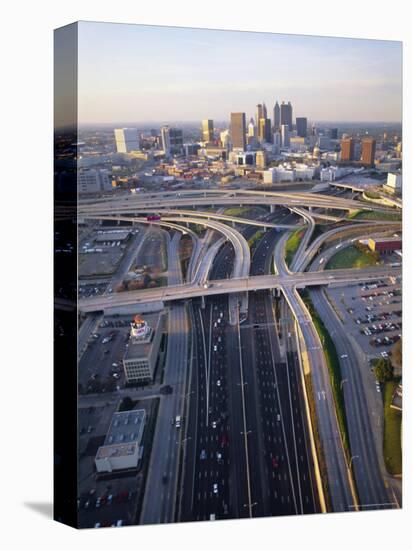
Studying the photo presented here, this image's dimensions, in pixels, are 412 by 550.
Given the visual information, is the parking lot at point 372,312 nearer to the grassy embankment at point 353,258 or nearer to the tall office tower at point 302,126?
the grassy embankment at point 353,258

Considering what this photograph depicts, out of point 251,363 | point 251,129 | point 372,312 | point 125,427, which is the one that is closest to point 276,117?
point 251,129

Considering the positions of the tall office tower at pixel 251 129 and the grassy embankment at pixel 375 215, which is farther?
the grassy embankment at pixel 375 215

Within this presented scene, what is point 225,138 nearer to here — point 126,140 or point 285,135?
point 285,135

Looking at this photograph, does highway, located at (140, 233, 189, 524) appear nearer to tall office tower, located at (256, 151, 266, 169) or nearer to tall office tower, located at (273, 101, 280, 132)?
tall office tower, located at (256, 151, 266, 169)

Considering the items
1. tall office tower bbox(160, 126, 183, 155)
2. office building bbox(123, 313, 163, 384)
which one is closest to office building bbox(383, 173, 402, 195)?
tall office tower bbox(160, 126, 183, 155)

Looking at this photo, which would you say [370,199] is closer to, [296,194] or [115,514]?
[296,194]

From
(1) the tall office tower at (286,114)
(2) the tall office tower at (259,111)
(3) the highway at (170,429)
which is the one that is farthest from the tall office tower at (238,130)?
(3) the highway at (170,429)
